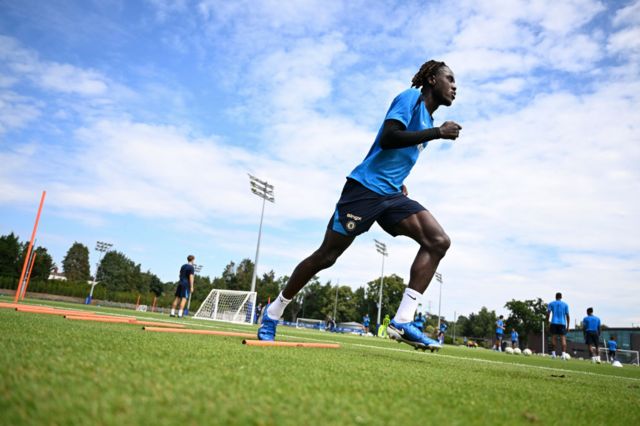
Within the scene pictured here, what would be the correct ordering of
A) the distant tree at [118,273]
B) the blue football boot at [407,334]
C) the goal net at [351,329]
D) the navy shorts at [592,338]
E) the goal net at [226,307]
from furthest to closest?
the distant tree at [118,273] < the goal net at [351,329] < the goal net at [226,307] < the navy shorts at [592,338] < the blue football boot at [407,334]

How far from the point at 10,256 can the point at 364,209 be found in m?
82.7

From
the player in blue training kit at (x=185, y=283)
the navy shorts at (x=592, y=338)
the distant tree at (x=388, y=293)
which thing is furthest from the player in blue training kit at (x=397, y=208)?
the distant tree at (x=388, y=293)

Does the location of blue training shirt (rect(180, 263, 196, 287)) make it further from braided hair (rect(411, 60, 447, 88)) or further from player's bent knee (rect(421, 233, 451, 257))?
player's bent knee (rect(421, 233, 451, 257))

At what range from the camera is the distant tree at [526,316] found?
3561 inches

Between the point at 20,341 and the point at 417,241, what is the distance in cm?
310

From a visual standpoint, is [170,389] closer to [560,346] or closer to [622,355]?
[560,346]

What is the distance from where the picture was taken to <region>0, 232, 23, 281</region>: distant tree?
68.5 m

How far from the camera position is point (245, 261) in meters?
103

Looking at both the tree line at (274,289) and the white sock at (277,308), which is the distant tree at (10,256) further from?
the white sock at (277,308)

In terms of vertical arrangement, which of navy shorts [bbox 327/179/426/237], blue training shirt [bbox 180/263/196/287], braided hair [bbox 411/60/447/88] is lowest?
blue training shirt [bbox 180/263/196/287]

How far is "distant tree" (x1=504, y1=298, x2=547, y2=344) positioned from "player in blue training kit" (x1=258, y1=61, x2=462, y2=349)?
98702 mm

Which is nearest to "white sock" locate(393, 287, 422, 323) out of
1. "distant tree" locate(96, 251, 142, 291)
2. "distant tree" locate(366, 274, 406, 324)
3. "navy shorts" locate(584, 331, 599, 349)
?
"navy shorts" locate(584, 331, 599, 349)

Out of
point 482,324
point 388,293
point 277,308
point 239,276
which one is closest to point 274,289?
point 239,276

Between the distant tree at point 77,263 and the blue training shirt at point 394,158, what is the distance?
119 m
